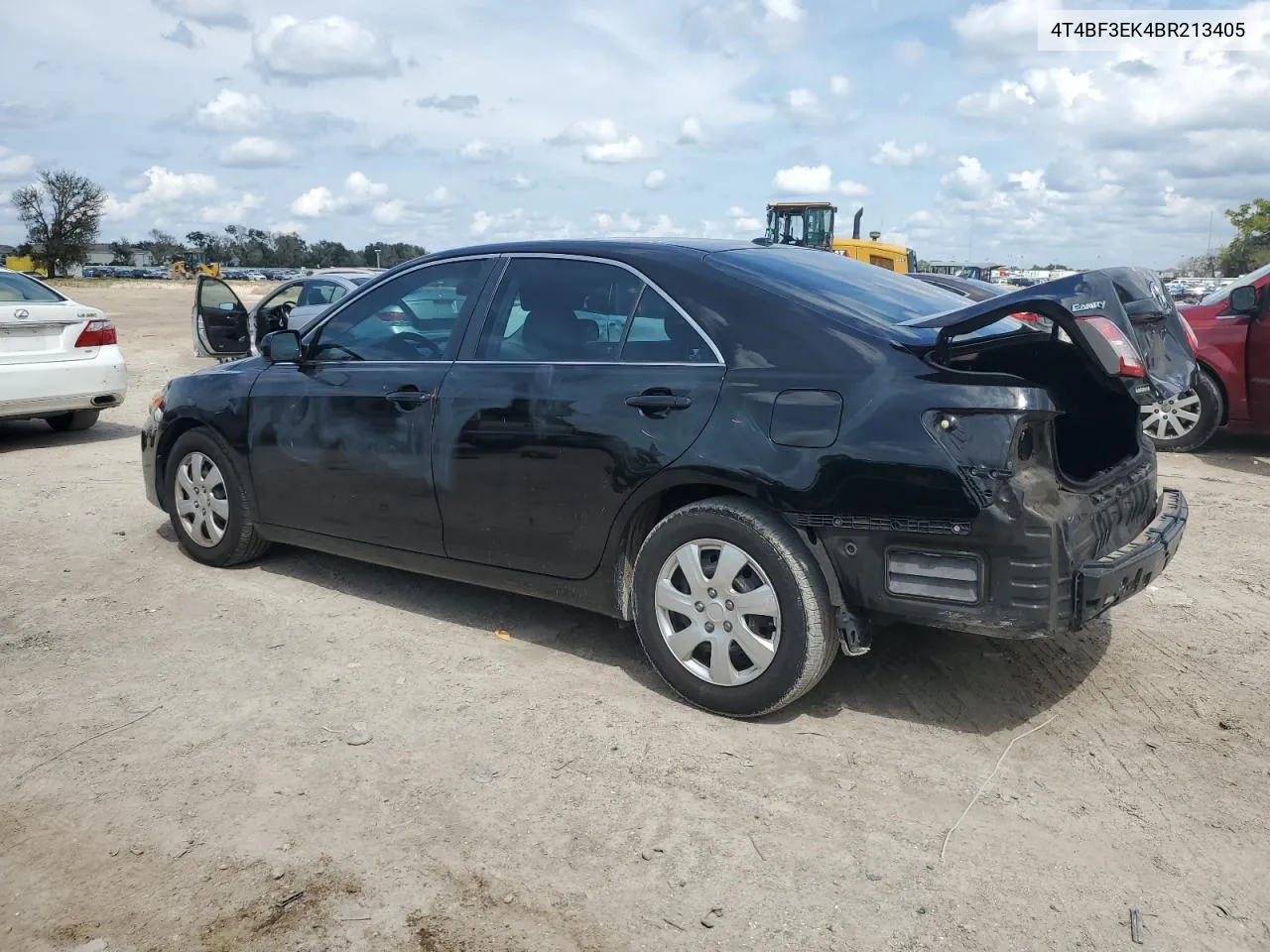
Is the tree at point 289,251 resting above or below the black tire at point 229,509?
above

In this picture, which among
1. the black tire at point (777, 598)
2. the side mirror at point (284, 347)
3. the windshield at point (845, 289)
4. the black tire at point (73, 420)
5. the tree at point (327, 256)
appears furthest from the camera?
the tree at point (327, 256)

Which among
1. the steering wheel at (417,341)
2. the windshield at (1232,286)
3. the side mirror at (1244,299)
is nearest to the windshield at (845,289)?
the steering wheel at (417,341)

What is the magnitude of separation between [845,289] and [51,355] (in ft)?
26.2

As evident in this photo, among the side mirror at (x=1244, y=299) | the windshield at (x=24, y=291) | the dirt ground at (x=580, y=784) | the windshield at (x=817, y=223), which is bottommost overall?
the dirt ground at (x=580, y=784)

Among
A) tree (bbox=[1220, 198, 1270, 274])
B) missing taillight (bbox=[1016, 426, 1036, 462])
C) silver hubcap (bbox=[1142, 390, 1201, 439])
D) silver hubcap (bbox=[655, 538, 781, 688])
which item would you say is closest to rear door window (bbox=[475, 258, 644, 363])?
silver hubcap (bbox=[655, 538, 781, 688])

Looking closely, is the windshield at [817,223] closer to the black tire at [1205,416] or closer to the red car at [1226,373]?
the red car at [1226,373]

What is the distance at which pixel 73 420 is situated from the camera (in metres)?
10.5

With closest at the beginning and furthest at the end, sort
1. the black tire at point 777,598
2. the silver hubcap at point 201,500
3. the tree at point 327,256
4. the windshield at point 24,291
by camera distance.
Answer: the black tire at point 777,598 < the silver hubcap at point 201,500 < the windshield at point 24,291 < the tree at point 327,256

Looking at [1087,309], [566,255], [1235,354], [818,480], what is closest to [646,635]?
[818,480]

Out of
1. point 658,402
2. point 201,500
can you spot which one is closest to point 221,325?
point 201,500

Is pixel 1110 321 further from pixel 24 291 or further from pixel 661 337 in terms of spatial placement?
pixel 24 291

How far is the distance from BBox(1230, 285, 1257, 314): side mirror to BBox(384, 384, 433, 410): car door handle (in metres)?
6.50

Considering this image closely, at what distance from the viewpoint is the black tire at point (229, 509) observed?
554 cm

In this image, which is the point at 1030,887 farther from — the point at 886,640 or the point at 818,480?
the point at 886,640
